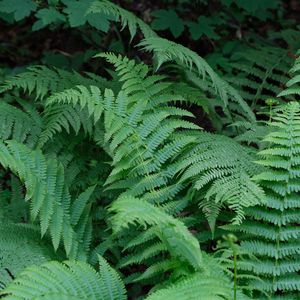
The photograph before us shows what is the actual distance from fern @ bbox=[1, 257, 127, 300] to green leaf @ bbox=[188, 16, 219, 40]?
7.85 ft

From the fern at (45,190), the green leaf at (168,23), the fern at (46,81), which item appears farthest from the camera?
the green leaf at (168,23)

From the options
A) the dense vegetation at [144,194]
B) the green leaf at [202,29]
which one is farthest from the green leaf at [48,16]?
the green leaf at [202,29]

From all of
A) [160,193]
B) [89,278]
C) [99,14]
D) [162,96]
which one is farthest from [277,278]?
[99,14]

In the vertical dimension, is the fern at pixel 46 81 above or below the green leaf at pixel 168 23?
below

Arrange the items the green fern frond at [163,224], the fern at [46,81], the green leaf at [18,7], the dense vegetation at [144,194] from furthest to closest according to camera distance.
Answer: the green leaf at [18,7] → the fern at [46,81] → the dense vegetation at [144,194] → the green fern frond at [163,224]

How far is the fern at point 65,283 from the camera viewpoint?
6.56 feet

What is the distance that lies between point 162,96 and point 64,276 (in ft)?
3.92

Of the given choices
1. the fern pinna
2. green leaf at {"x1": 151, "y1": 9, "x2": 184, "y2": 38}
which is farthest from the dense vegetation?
green leaf at {"x1": 151, "y1": 9, "x2": 184, "y2": 38}

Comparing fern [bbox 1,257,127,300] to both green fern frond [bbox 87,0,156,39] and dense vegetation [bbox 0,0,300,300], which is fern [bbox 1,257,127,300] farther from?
green fern frond [bbox 87,0,156,39]

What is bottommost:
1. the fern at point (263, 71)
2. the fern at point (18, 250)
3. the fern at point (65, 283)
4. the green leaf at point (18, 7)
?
the fern at point (18, 250)

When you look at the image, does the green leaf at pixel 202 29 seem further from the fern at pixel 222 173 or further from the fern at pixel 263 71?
the fern at pixel 222 173

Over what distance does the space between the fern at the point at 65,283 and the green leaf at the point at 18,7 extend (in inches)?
70.5

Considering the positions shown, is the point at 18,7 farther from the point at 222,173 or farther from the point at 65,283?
the point at 65,283

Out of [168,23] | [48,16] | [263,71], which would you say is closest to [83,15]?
[48,16]
